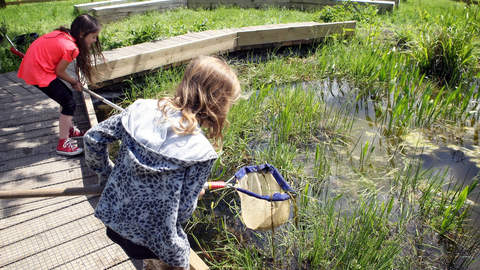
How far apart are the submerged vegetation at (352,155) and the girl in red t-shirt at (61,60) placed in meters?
0.98

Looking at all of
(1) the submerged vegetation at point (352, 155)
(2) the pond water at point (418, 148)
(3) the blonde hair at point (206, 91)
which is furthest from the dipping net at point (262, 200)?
(2) the pond water at point (418, 148)

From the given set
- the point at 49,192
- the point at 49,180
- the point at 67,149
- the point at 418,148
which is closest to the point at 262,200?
the point at 49,192

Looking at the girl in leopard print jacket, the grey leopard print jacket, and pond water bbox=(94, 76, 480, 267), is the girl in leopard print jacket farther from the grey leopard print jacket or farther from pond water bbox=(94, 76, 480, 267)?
pond water bbox=(94, 76, 480, 267)

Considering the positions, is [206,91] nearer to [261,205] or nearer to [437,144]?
[261,205]

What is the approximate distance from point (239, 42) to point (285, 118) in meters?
3.02

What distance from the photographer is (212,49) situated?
579 centimetres

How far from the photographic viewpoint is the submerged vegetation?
8.04ft

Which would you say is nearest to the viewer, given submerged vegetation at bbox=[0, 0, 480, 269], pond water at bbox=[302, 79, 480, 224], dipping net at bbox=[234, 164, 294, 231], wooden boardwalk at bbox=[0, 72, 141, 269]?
dipping net at bbox=[234, 164, 294, 231]

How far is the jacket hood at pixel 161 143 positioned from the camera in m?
→ 1.28

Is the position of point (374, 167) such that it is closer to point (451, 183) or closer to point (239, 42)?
point (451, 183)

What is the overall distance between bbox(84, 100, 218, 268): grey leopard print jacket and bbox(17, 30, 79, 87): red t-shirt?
1.70 m

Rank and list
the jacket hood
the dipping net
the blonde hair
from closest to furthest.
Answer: the jacket hood < the blonde hair < the dipping net

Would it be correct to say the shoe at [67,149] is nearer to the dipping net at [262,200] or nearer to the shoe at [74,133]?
the shoe at [74,133]

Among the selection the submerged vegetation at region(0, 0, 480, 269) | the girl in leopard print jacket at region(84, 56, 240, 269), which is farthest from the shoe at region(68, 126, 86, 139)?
the girl in leopard print jacket at region(84, 56, 240, 269)
